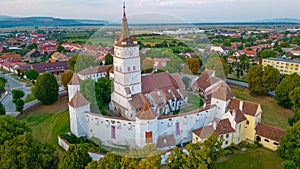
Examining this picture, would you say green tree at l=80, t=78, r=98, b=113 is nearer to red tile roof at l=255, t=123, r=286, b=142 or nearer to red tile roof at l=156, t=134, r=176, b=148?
red tile roof at l=156, t=134, r=176, b=148

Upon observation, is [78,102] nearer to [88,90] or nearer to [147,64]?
[88,90]

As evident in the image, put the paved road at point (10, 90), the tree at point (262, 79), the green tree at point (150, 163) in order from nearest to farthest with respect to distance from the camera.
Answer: the green tree at point (150, 163) < the paved road at point (10, 90) < the tree at point (262, 79)

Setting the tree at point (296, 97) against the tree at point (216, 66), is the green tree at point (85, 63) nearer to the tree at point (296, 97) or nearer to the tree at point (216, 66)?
the tree at point (216, 66)

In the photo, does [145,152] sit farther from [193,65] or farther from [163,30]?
[193,65]

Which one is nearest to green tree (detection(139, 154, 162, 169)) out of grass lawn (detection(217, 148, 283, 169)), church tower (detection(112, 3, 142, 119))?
grass lawn (detection(217, 148, 283, 169))

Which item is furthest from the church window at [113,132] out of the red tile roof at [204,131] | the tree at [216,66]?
the tree at [216,66]

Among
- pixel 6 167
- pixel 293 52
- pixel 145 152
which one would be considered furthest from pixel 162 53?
pixel 293 52

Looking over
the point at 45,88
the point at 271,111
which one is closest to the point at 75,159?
the point at 45,88
